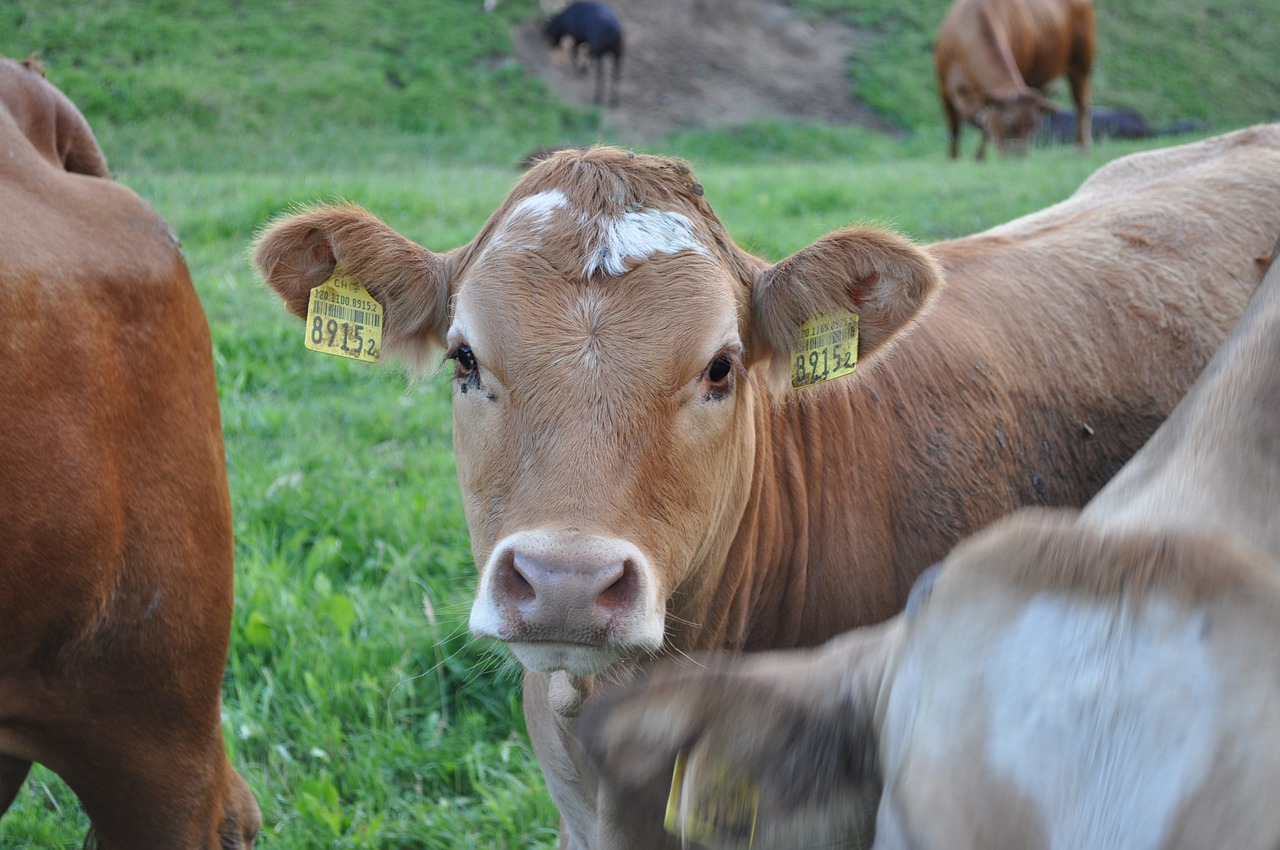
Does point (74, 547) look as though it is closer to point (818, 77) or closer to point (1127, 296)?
point (1127, 296)

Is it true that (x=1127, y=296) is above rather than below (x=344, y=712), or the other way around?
above

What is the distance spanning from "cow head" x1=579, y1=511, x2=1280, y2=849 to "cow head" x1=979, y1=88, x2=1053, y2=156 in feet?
52.1

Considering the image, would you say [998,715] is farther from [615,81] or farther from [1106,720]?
[615,81]

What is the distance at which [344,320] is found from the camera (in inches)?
123

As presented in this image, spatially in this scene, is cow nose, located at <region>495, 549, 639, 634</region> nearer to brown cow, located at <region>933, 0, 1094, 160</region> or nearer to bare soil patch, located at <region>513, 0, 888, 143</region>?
brown cow, located at <region>933, 0, 1094, 160</region>

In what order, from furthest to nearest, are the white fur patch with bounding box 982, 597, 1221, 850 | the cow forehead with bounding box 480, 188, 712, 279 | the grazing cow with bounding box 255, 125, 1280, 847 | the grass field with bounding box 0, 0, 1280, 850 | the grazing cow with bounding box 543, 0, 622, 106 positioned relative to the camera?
the grazing cow with bounding box 543, 0, 622, 106
the grass field with bounding box 0, 0, 1280, 850
the cow forehead with bounding box 480, 188, 712, 279
the grazing cow with bounding box 255, 125, 1280, 847
the white fur patch with bounding box 982, 597, 1221, 850

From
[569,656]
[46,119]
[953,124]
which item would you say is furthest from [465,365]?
[953,124]

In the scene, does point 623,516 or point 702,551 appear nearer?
point 623,516

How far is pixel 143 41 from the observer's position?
17.1 metres

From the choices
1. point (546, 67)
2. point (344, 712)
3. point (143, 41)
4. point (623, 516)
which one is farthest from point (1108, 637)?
point (546, 67)

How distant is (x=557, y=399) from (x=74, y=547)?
1152 mm

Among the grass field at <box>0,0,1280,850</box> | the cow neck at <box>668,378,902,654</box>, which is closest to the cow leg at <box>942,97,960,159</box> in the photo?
the grass field at <box>0,0,1280,850</box>

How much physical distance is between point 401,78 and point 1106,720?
63.7 ft

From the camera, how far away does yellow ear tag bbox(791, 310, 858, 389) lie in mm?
2938
